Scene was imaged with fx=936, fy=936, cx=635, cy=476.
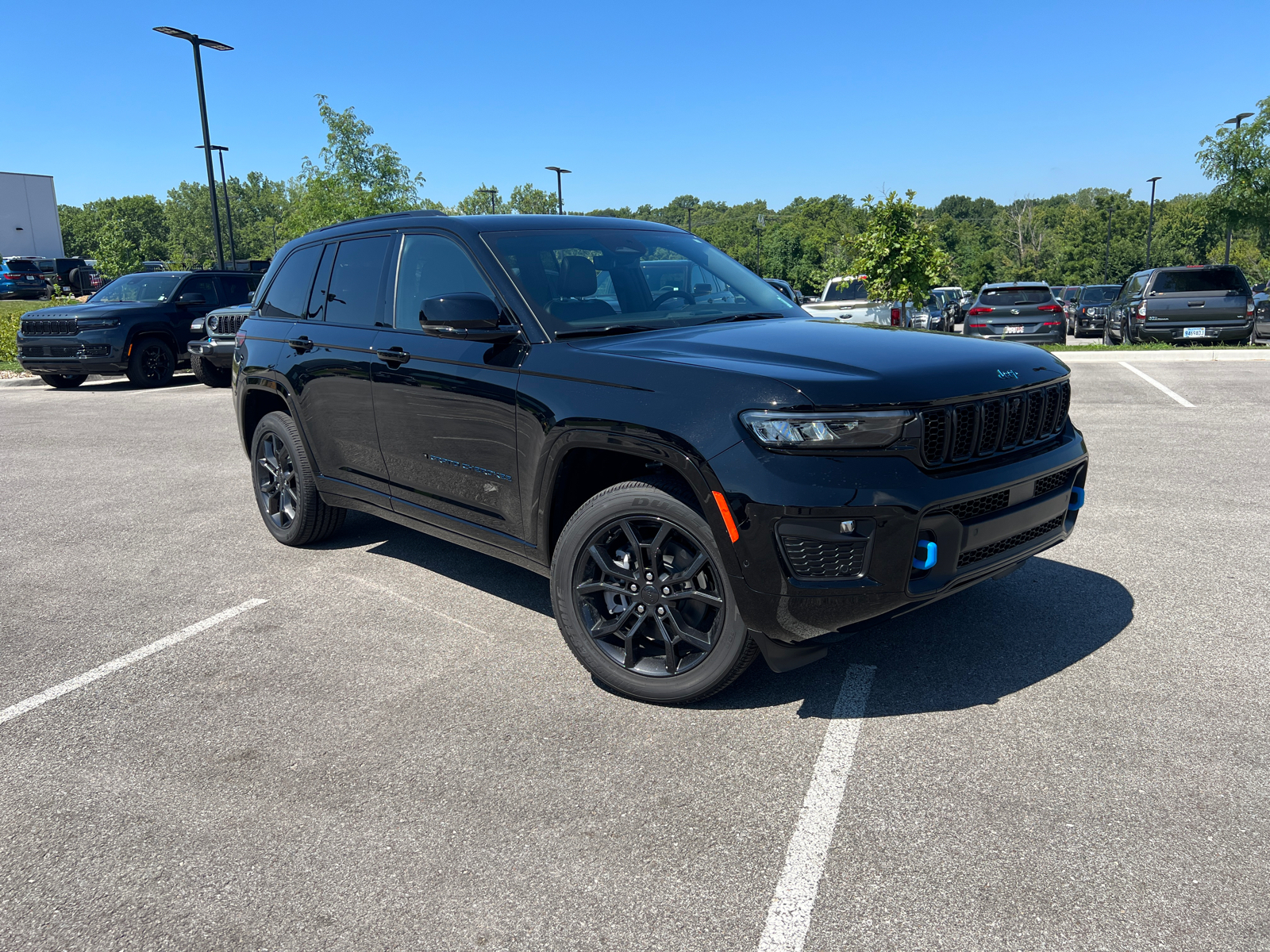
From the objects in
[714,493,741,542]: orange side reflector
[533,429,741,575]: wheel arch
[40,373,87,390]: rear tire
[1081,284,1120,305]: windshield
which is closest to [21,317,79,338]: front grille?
[40,373,87,390]: rear tire

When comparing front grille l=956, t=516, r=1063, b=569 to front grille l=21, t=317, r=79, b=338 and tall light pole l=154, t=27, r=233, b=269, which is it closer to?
front grille l=21, t=317, r=79, b=338

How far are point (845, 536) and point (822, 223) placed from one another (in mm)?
134998

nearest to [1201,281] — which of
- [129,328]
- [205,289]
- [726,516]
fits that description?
[726,516]

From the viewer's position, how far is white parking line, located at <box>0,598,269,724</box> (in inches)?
148

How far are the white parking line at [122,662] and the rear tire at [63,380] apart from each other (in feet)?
45.6

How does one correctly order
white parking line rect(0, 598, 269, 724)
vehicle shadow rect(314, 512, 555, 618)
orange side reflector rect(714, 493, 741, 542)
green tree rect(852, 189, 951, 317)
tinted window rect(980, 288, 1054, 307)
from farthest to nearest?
green tree rect(852, 189, 951, 317) < tinted window rect(980, 288, 1054, 307) < vehicle shadow rect(314, 512, 555, 618) < white parking line rect(0, 598, 269, 724) < orange side reflector rect(714, 493, 741, 542)

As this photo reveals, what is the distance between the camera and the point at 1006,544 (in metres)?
3.43

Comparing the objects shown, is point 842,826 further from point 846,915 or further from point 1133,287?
point 1133,287

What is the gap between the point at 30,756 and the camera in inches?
132

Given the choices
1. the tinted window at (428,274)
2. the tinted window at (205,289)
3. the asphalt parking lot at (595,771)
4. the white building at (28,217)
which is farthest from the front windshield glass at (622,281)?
the white building at (28,217)

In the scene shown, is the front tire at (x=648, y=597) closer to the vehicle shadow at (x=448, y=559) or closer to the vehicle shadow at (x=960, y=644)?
the vehicle shadow at (x=960, y=644)

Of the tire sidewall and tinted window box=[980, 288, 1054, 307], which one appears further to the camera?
tinted window box=[980, 288, 1054, 307]

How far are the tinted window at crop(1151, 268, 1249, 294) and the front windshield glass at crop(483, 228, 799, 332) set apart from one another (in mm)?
15685

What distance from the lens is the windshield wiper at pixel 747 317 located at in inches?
171
